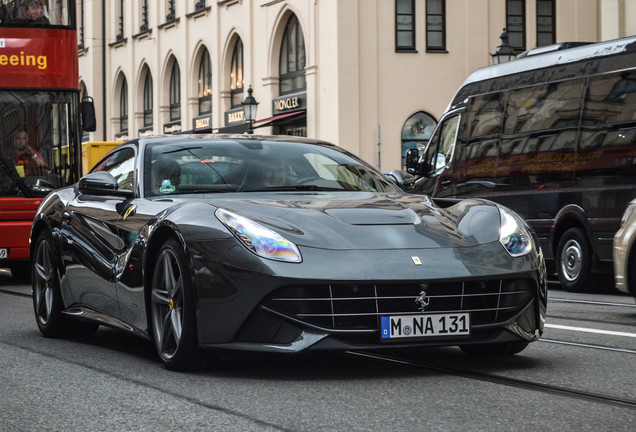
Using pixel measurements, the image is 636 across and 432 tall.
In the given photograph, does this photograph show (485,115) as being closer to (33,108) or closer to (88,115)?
(88,115)

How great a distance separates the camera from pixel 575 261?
1507 centimetres

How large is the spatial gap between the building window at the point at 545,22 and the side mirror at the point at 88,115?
870 inches

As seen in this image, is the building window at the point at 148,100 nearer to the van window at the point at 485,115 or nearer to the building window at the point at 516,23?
the building window at the point at 516,23

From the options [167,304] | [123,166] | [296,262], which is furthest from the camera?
[123,166]

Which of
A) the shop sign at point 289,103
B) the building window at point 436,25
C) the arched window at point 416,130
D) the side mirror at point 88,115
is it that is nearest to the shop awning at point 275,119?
the shop sign at point 289,103

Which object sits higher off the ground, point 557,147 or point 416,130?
point 416,130

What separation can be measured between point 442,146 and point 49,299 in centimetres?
1023

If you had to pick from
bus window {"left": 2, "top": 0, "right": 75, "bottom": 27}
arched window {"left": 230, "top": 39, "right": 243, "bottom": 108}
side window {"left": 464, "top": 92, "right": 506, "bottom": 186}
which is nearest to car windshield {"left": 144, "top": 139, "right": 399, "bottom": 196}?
bus window {"left": 2, "top": 0, "right": 75, "bottom": 27}

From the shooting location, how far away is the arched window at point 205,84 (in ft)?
145

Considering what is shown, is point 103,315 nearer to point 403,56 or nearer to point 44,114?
point 44,114

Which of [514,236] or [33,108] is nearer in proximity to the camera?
[514,236]

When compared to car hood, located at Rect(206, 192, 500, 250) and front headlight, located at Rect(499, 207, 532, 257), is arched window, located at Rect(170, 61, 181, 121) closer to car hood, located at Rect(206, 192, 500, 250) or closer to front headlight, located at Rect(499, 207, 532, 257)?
car hood, located at Rect(206, 192, 500, 250)

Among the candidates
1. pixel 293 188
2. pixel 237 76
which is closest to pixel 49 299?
pixel 293 188

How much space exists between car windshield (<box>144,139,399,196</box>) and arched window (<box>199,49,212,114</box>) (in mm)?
36988
